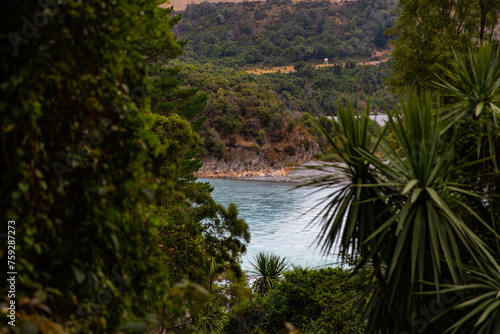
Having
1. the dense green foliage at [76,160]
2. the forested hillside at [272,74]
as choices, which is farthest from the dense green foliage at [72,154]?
the forested hillside at [272,74]

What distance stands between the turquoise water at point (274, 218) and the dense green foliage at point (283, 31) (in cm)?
4888

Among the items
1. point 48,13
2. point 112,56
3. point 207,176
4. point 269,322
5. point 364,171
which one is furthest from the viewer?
point 207,176

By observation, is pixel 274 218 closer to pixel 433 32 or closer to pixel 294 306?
pixel 433 32

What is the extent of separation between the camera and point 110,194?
1387 millimetres

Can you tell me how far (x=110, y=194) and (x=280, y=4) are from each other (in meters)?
118

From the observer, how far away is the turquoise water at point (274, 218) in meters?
20.7

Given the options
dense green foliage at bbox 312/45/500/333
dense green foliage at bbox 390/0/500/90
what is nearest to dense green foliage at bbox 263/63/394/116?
dense green foliage at bbox 390/0/500/90

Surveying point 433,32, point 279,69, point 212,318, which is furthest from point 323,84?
point 212,318

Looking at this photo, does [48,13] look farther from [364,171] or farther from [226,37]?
[226,37]

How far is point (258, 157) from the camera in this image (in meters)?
47.3

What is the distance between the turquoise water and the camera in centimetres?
2067

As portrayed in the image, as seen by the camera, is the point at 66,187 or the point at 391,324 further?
the point at 391,324

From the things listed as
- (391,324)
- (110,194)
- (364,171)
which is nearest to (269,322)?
(391,324)

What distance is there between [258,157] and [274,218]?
20.0 meters
